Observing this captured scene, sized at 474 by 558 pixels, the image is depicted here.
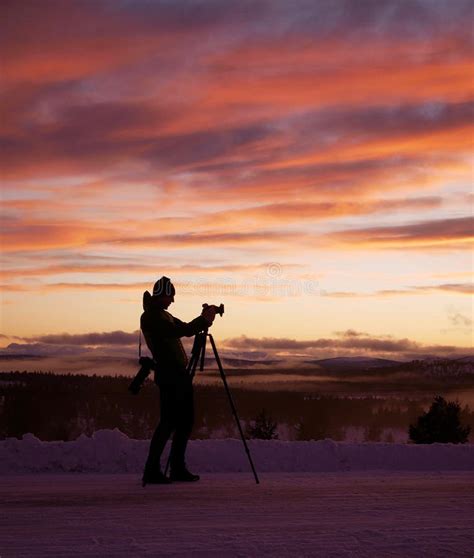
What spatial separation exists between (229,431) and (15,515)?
161181 mm

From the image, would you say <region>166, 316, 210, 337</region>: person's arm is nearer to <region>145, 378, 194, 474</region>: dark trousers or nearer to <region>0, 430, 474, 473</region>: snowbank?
<region>145, 378, 194, 474</region>: dark trousers

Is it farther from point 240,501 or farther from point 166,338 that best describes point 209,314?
point 240,501

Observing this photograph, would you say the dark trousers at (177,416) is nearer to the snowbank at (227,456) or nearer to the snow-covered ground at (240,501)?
the snow-covered ground at (240,501)

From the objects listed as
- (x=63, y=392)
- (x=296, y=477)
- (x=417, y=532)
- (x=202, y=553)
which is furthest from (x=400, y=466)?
(x=63, y=392)

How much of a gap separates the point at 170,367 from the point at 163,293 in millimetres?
909

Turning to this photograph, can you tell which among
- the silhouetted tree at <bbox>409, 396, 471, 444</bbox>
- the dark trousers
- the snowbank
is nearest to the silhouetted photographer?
the dark trousers

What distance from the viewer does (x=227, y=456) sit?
13.7 m

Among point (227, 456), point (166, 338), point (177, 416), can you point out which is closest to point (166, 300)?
point (166, 338)

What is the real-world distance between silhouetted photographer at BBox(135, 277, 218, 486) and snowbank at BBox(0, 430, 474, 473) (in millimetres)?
1423

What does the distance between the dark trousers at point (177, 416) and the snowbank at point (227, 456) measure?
1420 millimetres

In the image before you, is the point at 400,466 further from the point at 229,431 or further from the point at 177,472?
the point at 229,431

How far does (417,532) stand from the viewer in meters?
8.49

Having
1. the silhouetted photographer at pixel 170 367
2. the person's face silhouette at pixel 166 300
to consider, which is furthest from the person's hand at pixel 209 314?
the person's face silhouette at pixel 166 300

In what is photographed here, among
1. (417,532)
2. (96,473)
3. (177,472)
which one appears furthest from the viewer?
(96,473)
